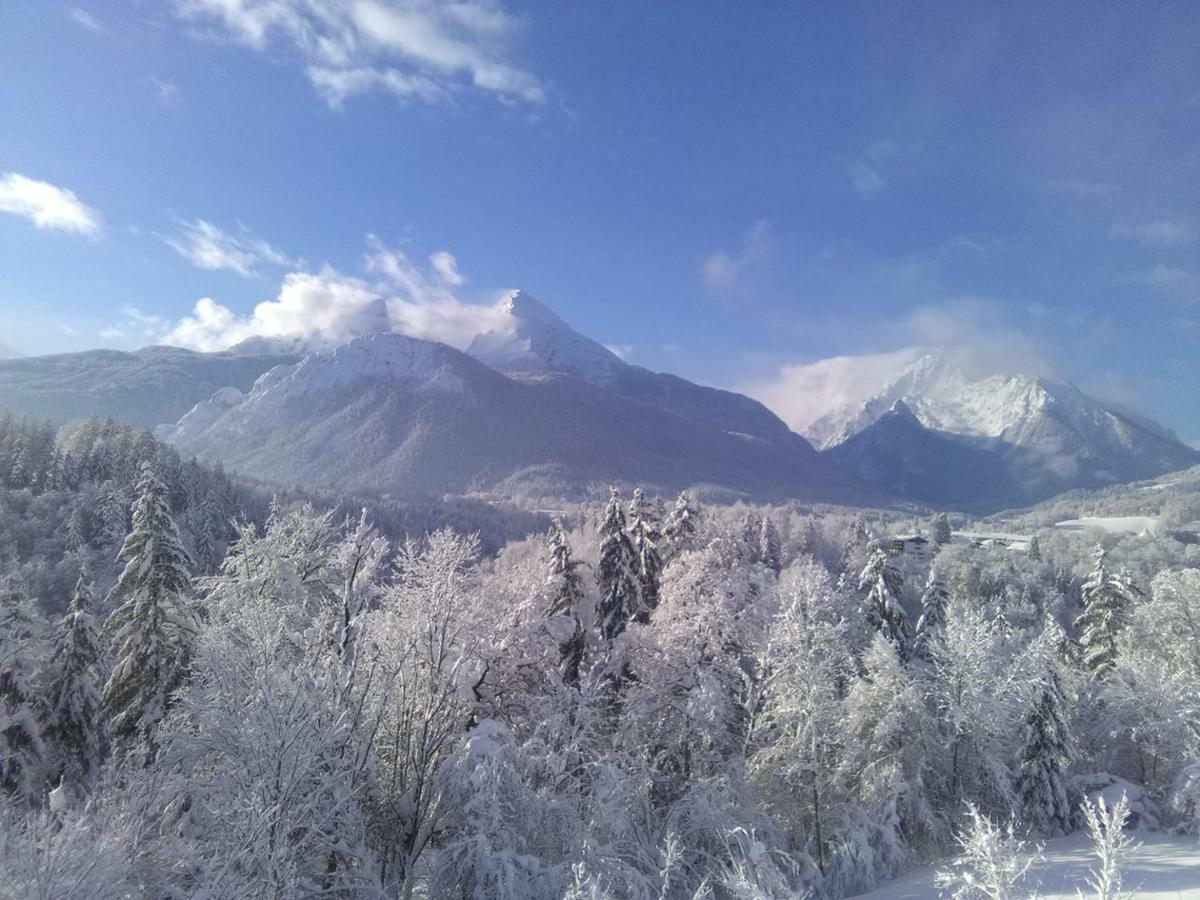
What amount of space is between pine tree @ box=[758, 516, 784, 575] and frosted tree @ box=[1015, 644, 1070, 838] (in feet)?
98.9

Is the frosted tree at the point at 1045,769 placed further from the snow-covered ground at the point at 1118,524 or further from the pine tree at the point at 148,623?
the snow-covered ground at the point at 1118,524

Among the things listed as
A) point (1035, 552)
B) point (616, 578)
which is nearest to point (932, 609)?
point (616, 578)

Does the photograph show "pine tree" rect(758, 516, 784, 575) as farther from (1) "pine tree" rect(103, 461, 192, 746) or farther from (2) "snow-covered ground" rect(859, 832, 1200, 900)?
(1) "pine tree" rect(103, 461, 192, 746)

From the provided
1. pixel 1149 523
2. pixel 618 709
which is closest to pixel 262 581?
pixel 618 709

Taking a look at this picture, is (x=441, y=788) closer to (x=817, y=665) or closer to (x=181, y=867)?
(x=181, y=867)

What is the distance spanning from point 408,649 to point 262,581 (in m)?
9.01

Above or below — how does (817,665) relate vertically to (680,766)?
above

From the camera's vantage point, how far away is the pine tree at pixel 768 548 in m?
56.2

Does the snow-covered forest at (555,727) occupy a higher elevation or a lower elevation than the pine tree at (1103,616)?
lower

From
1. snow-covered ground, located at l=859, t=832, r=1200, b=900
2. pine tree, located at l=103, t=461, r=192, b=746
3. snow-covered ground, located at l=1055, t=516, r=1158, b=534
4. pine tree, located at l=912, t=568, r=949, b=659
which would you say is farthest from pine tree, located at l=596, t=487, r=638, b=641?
snow-covered ground, located at l=1055, t=516, r=1158, b=534

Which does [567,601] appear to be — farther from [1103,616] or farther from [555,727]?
[1103,616]

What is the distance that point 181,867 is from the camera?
1063 centimetres

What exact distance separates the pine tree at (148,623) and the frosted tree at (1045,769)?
2927 centimetres

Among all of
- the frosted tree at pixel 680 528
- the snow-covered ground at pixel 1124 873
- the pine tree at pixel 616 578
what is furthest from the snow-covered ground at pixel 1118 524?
the pine tree at pixel 616 578
